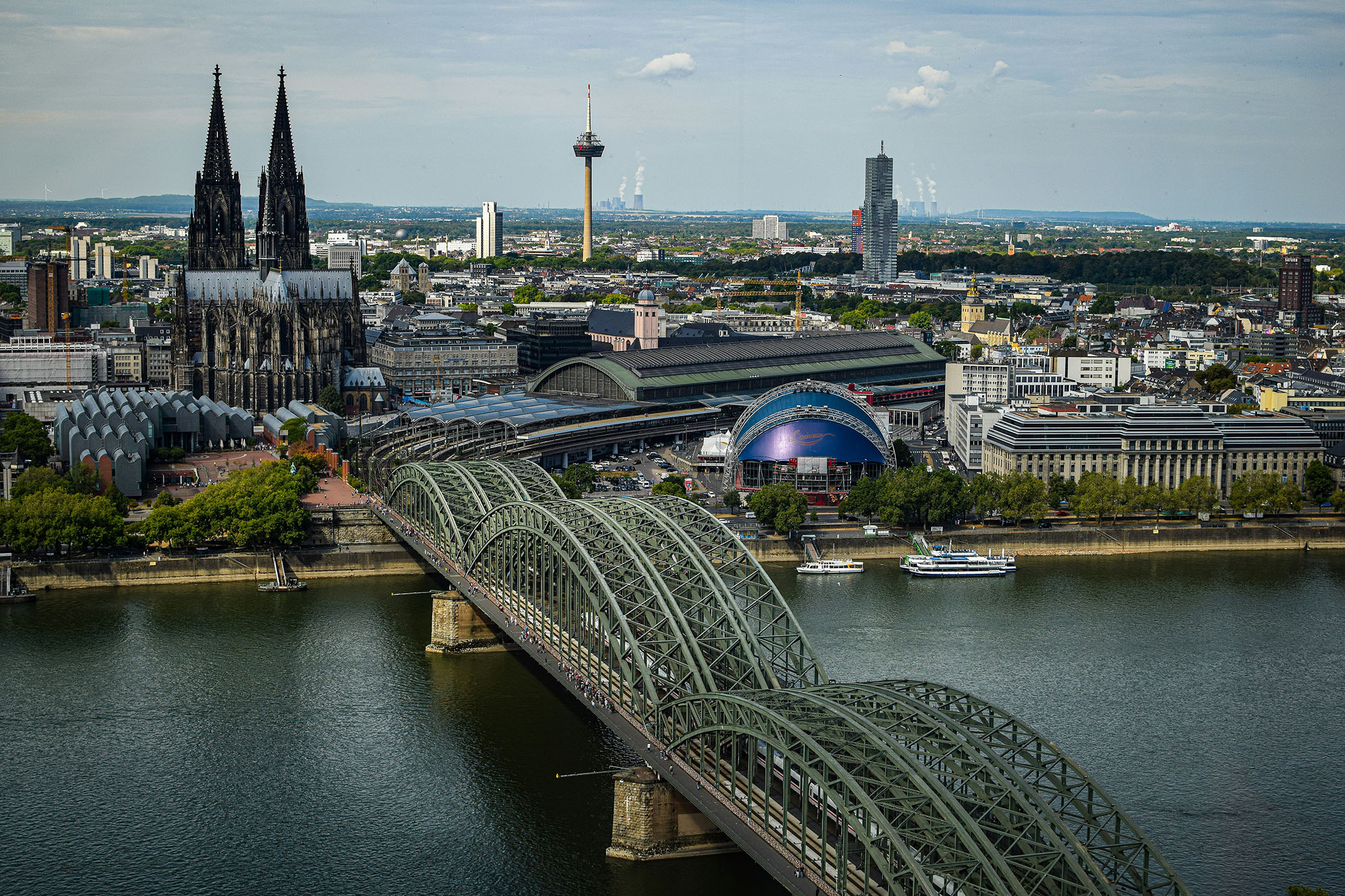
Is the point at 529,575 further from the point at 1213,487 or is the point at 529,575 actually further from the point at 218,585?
the point at 1213,487

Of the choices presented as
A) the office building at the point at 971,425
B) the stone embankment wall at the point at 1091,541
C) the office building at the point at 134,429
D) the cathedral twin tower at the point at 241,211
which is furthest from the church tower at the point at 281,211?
the stone embankment wall at the point at 1091,541

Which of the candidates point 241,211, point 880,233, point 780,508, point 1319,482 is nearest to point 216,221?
point 241,211

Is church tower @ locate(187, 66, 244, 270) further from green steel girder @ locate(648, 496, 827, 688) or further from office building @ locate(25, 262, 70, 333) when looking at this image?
green steel girder @ locate(648, 496, 827, 688)

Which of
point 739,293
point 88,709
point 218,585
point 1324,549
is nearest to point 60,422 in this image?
point 218,585

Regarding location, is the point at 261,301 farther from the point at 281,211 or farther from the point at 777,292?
the point at 777,292

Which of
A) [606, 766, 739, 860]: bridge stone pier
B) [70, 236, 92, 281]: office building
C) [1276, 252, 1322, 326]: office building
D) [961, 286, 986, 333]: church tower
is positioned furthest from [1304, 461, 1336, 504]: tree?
[70, 236, 92, 281]: office building

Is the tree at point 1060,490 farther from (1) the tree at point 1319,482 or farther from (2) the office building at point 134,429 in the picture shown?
(2) the office building at point 134,429
